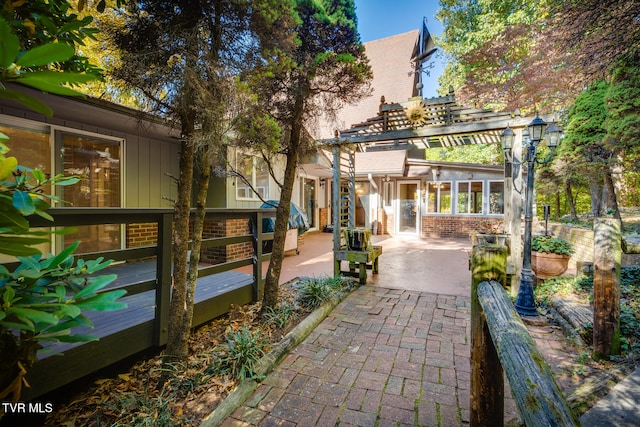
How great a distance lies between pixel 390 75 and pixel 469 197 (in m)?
6.60

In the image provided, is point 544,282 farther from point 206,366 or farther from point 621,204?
point 621,204

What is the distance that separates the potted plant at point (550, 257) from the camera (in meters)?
4.87

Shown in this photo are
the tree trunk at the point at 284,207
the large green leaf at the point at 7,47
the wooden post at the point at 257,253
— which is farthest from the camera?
the wooden post at the point at 257,253

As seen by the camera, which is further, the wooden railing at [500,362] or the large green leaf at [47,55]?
the wooden railing at [500,362]

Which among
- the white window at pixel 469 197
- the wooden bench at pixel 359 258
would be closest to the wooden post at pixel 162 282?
the wooden bench at pixel 359 258

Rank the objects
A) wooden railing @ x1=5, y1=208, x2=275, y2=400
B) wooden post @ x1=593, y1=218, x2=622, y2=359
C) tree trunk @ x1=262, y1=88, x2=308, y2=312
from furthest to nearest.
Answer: tree trunk @ x1=262, y1=88, x2=308, y2=312
wooden post @ x1=593, y1=218, x2=622, y2=359
wooden railing @ x1=5, y1=208, x2=275, y2=400

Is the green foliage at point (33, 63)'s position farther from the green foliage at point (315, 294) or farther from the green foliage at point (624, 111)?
the green foliage at point (624, 111)

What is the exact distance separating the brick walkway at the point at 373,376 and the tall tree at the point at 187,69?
3.41 feet

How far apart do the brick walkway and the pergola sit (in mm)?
1827

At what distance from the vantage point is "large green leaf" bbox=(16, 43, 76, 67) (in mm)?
628

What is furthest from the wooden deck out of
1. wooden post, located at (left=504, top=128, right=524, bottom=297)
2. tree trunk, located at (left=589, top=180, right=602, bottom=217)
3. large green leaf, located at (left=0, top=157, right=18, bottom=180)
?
tree trunk, located at (left=589, top=180, right=602, bottom=217)

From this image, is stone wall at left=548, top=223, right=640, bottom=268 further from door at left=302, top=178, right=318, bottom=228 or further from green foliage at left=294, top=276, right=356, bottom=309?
door at left=302, top=178, right=318, bottom=228

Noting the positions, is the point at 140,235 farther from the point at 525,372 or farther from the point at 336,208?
the point at 525,372

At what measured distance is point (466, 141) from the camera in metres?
5.60
